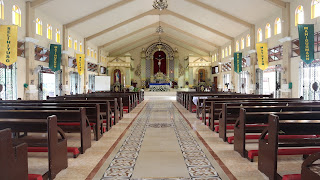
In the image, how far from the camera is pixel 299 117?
13.9ft

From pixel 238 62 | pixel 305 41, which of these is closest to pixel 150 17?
pixel 238 62

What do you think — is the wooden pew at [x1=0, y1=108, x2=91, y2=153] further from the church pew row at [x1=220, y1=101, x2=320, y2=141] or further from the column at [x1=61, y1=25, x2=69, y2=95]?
the column at [x1=61, y1=25, x2=69, y2=95]

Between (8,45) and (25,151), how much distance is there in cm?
838

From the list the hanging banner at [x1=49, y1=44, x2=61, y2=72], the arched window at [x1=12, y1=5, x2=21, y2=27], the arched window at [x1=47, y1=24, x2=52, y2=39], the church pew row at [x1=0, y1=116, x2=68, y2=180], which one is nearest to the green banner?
the church pew row at [x1=0, y1=116, x2=68, y2=180]

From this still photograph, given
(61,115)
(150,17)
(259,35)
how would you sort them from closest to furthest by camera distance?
1. (61,115)
2. (259,35)
3. (150,17)

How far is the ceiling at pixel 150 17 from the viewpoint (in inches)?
598

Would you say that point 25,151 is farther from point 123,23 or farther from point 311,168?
point 123,23

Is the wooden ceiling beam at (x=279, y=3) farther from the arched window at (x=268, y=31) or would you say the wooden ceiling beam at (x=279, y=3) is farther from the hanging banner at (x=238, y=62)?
the hanging banner at (x=238, y=62)

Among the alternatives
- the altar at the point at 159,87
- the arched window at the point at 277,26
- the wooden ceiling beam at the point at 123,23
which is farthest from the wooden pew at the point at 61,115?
the altar at the point at 159,87

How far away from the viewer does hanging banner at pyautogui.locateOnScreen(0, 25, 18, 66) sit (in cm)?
959

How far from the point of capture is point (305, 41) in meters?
10.9

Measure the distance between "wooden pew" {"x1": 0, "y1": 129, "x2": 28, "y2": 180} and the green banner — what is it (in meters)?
11.1

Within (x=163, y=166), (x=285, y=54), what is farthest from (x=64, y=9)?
(x=163, y=166)

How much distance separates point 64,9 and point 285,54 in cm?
1248
